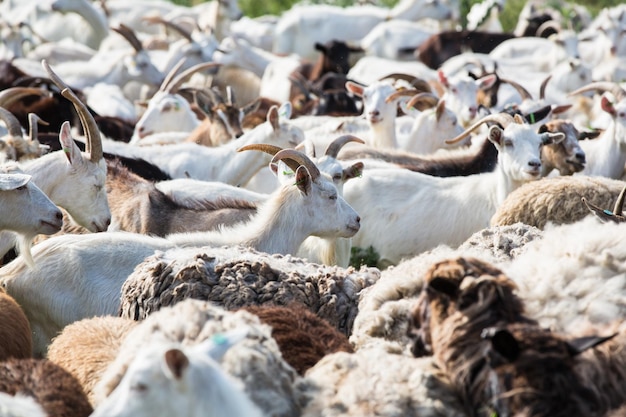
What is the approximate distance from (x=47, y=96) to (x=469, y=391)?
8803 mm

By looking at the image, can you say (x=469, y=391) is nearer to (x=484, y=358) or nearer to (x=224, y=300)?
(x=484, y=358)

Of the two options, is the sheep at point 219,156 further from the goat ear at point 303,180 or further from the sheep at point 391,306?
the sheep at point 391,306

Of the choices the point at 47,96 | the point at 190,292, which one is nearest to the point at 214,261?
the point at 190,292

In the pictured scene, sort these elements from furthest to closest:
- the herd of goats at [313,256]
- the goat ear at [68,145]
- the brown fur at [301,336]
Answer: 1. the goat ear at [68,145]
2. the brown fur at [301,336]
3. the herd of goats at [313,256]

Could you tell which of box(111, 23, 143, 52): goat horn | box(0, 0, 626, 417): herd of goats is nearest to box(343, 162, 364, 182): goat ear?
box(0, 0, 626, 417): herd of goats

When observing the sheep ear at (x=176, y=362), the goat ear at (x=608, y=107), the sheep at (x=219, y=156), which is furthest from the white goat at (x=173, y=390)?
the goat ear at (x=608, y=107)

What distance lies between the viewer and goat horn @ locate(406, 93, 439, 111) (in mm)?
11086

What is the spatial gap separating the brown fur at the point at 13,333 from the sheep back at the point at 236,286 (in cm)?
45

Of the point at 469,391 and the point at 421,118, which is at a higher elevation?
the point at 469,391

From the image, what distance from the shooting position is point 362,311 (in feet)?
15.8

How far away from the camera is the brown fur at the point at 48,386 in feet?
12.5

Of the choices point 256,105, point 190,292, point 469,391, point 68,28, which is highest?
point 469,391

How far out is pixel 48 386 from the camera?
388 cm

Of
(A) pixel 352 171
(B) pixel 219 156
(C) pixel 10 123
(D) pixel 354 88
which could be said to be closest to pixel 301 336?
(A) pixel 352 171
